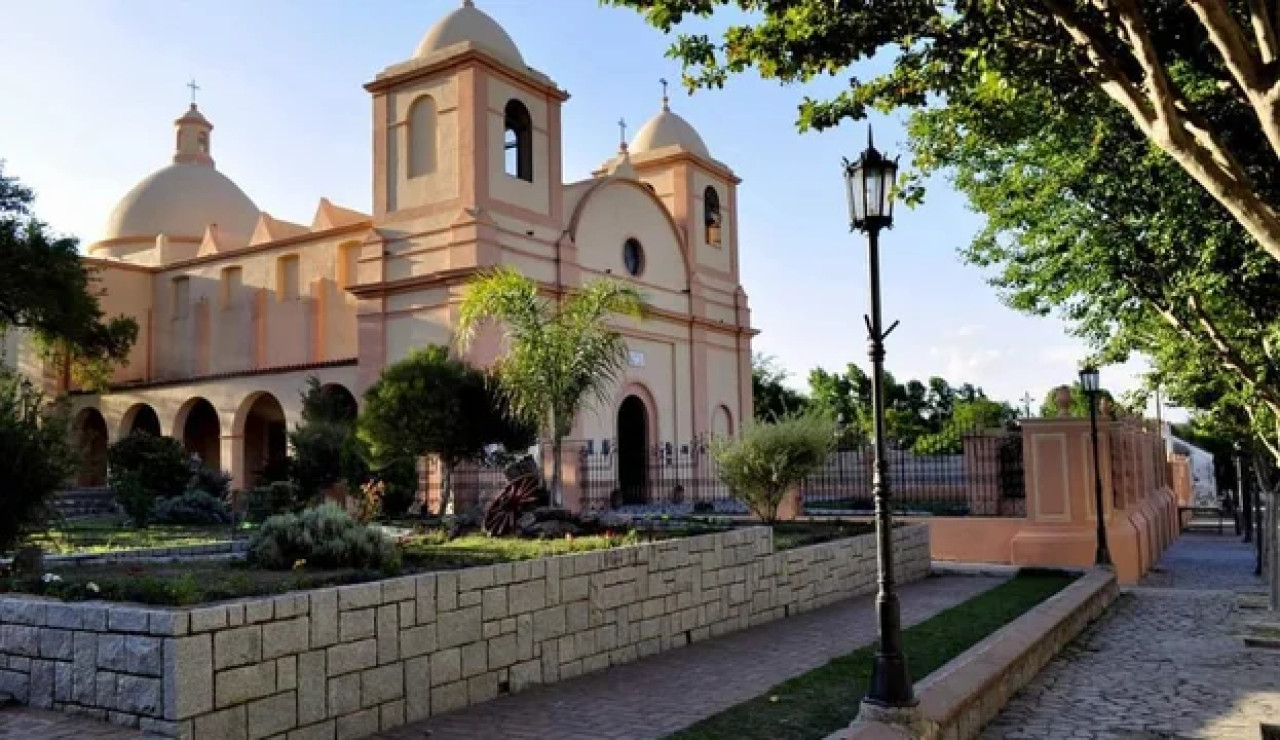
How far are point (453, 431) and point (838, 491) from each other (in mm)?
8550

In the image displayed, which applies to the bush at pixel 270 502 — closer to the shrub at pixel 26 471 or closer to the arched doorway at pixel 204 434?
the shrub at pixel 26 471

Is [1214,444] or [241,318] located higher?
[241,318]

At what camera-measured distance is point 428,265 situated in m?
23.2

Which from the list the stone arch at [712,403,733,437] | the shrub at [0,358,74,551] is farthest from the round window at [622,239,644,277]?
the shrub at [0,358,74,551]

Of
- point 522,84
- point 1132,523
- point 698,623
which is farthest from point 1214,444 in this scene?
point 698,623

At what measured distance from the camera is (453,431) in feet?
53.1

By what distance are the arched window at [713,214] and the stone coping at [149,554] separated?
872 inches

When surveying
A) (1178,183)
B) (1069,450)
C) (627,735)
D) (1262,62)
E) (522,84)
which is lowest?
(627,735)

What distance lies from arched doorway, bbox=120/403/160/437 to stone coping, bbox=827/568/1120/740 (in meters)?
26.1

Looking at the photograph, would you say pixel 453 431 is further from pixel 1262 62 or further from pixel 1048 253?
pixel 1262 62

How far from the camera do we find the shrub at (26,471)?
332 inches

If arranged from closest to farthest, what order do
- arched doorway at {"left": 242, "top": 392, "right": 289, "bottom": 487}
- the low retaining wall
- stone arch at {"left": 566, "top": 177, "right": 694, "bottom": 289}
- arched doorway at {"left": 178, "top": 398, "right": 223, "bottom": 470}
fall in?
1. the low retaining wall
2. stone arch at {"left": 566, "top": 177, "right": 694, "bottom": 289}
3. arched doorway at {"left": 242, "top": 392, "right": 289, "bottom": 487}
4. arched doorway at {"left": 178, "top": 398, "right": 223, "bottom": 470}

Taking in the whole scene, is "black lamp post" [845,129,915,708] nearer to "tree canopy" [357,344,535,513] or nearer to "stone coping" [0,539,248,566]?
"stone coping" [0,539,248,566]

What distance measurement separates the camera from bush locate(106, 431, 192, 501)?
22.3 m
